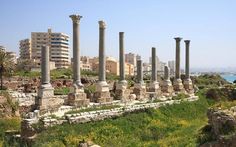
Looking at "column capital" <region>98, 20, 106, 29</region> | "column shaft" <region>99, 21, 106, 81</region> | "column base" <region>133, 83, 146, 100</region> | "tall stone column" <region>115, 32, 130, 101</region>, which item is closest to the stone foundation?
"column shaft" <region>99, 21, 106, 81</region>

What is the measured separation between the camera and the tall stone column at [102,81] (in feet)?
86.0

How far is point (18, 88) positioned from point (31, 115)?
18.4 metres

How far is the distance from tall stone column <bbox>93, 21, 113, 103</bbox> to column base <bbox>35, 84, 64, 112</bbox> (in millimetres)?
4208

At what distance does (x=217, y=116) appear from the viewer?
1407 cm

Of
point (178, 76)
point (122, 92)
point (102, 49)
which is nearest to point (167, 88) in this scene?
point (178, 76)

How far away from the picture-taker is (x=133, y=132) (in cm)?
2023

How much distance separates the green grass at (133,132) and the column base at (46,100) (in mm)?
3697

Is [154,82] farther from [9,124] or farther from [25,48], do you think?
[25,48]

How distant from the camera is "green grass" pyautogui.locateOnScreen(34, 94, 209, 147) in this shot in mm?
17016

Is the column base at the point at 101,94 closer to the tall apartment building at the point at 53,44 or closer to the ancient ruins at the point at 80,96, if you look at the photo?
the ancient ruins at the point at 80,96

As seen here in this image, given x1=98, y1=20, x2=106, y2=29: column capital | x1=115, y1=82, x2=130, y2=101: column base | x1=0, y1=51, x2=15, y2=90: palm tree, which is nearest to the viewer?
x1=98, y1=20, x2=106, y2=29: column capital

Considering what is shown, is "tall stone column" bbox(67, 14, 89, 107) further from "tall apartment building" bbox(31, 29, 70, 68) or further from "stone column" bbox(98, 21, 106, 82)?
"tall apartment building" bbox(31, 29, 70, 68)

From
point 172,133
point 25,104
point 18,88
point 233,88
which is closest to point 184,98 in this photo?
point 233,88

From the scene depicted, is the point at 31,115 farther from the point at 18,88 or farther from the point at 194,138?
the point at 18,88
